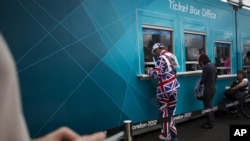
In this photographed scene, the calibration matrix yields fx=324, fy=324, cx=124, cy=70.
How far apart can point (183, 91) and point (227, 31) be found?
2755 millimetres

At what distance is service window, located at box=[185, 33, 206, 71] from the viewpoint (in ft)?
23.4

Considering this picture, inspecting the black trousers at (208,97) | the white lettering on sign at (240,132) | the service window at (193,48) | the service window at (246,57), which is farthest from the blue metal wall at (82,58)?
the service window at (246,57)

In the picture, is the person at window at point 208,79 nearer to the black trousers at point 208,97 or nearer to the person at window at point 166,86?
the black trousers at point 208,97

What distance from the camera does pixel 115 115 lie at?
17.1ft

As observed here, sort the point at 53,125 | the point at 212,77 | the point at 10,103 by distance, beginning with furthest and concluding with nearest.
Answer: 1. the point at 212,77
2. the point at 53,125
3. the point at 10,103

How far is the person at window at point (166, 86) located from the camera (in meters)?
5.22

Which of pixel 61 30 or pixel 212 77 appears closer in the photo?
pixel 61 30

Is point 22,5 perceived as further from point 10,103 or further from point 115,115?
point 10,103

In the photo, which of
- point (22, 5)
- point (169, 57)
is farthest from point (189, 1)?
point (22, 5)

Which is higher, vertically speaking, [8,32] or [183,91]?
[8,32]

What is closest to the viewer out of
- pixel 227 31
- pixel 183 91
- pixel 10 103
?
pixel 10 103

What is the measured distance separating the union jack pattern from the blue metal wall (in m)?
0.55

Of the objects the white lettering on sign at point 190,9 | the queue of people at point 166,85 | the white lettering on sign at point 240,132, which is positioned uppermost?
the white lettering on sign at point 190,9

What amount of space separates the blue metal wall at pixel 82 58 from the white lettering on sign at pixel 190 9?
8cm
